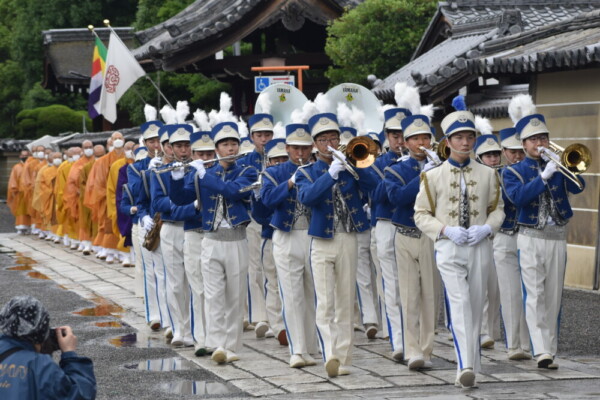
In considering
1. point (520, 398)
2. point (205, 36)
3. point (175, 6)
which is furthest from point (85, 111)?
point (520, 398)

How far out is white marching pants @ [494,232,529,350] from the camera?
10.3 m

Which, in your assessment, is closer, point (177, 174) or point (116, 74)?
point (177, 174)

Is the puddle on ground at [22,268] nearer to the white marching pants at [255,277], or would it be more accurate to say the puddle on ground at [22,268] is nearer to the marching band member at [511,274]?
the white marching pants at [255,277]

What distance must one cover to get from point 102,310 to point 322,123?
216 inches

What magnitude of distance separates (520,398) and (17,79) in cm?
4268

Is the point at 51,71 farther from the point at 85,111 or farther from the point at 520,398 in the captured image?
the point at 520,398

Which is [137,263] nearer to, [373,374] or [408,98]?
[408,98]

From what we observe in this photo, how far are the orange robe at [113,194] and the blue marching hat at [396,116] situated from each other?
8077 mm

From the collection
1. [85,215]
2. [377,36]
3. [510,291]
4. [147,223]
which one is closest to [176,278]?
[147,223]

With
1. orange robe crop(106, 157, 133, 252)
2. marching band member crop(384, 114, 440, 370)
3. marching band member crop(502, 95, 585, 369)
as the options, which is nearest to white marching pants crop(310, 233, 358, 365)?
marching band member crop(384, 114, 440, 370)

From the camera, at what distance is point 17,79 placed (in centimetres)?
4869

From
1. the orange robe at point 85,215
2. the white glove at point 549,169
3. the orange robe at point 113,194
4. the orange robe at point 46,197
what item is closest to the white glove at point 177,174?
the white glove at point 549,169

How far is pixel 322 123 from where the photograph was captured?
31.5 feet

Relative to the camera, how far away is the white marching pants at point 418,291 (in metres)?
9.94
